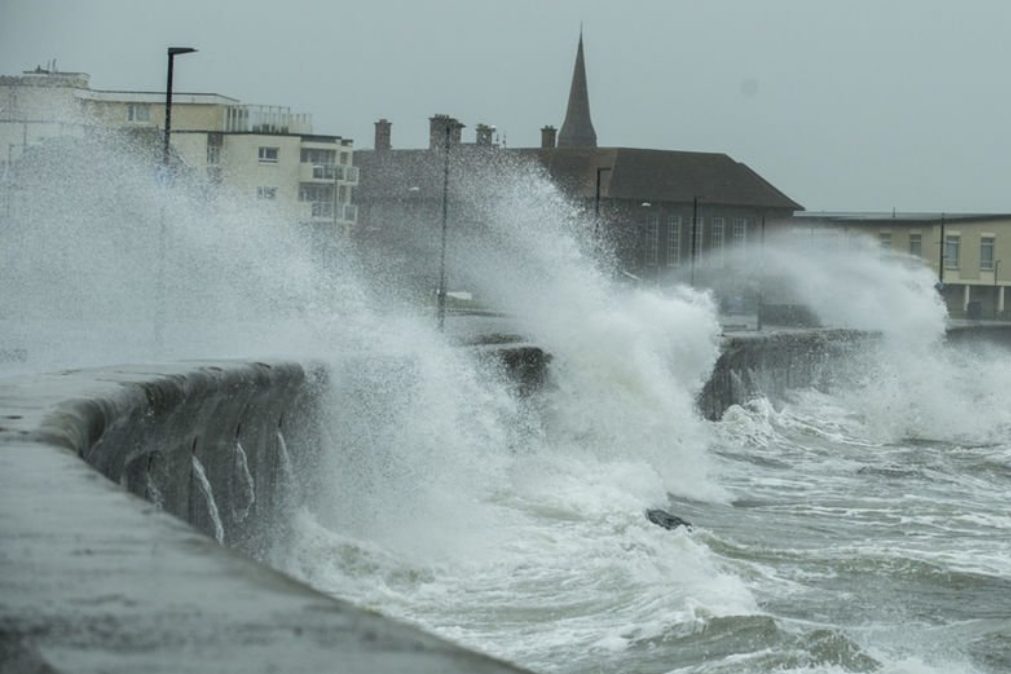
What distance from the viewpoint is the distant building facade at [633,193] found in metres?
71.3

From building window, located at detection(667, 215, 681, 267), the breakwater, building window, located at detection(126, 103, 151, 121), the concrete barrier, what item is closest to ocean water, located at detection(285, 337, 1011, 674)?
the breakwater

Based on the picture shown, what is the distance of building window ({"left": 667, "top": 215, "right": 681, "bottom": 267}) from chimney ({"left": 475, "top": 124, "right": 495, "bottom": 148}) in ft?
41.0

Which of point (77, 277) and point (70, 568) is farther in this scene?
point (77, 277)

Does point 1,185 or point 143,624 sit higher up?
point 1,185

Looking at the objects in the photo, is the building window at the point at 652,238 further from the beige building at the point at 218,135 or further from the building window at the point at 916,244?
the beige building at the point at 218,135

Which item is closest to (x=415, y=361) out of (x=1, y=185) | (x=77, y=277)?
(x=77, y=277)

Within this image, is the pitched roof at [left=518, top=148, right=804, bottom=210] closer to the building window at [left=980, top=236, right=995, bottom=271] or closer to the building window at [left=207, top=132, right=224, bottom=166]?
the building window at [left=980, top=236, right=995, bottom=271]

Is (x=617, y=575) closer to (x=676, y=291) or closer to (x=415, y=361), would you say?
(x=415, y=361)

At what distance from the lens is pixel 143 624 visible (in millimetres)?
3303

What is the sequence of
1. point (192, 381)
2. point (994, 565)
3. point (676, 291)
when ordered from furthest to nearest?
1. point (676, 291)
2. point (994, 565)
3. point (192, 381)

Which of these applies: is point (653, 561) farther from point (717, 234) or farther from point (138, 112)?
point (717, 234)

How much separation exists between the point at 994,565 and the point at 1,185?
37.7 m

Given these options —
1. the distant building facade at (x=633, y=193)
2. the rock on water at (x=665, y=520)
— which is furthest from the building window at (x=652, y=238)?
the rock on water at (x=665, y=520)

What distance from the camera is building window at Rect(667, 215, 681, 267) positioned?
3226 inches
